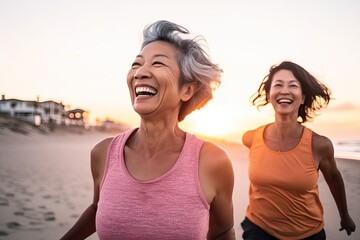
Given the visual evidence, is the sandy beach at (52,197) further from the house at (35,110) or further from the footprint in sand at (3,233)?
the house at (35,110)

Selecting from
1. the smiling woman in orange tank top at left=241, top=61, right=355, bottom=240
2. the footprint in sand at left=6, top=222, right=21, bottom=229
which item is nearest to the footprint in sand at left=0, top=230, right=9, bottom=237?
the footprint in sand at left=6, top=222, right=21, bottom=229

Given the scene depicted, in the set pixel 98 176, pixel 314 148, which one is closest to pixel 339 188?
pixel 314 148

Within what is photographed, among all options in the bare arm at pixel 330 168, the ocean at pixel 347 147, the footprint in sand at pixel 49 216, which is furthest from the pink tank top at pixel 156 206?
the ocean at pixel 347 147

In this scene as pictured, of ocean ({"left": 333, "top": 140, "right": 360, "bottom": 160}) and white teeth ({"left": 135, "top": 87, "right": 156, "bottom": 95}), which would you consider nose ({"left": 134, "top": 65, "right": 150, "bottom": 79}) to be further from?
ocean ({"left": 333, "top": 140, "right": 360, "bottom": 160})

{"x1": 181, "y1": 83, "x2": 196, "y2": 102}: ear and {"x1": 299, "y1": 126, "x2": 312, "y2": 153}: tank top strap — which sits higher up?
{"x1": 181, "y1": 83, "x2": 196, "y2": 102}: ear

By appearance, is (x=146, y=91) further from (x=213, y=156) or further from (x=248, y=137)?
(x=248, y=137)

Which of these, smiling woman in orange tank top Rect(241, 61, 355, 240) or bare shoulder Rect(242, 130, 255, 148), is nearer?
smiling woman in orange tank top Rect(241, 61, 355, 240)

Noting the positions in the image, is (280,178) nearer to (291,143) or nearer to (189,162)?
(291,143)

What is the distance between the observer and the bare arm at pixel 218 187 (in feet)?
6.40

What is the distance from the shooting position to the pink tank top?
1.79 m

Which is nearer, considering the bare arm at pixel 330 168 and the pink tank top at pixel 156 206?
the pink tank top at pixel 156 206

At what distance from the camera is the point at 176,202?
183 cm

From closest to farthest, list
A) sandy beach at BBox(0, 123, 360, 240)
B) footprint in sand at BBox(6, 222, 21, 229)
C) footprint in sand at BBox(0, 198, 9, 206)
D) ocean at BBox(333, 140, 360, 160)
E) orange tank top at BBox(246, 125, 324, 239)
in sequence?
orange tank top at BBox(246, 125, 324, 239) → footprint in sand at BBox(6, 222, 21, 229) → sandy beach at BBox(0, 123, 360, 240) → footprint in sand at BBox(0, 198, 9, 206) → ocean at BBox(333, 140, 360, 160)

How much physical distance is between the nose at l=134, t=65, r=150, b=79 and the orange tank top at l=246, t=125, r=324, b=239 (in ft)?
6.52
